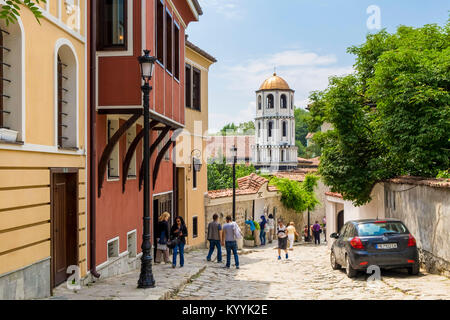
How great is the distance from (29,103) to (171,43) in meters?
7.04

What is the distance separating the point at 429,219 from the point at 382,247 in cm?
171

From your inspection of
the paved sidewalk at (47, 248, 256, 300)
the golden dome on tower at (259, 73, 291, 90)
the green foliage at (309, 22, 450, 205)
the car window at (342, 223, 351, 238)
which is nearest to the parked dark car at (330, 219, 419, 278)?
the car window at (342, 223, 351, 238)

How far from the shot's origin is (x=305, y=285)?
12.0 m

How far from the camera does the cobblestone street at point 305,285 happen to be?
991 centimetres

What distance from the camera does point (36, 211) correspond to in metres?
8.16

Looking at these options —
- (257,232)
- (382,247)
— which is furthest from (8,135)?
(257,232)

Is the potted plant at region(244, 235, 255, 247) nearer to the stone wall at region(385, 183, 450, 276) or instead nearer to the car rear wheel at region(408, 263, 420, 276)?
the stone wall at region(385, 183, 450, 276)

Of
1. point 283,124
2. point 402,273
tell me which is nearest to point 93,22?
point 402,273

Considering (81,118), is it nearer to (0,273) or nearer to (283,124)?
(0,273)

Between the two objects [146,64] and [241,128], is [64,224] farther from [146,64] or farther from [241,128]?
[241,128]

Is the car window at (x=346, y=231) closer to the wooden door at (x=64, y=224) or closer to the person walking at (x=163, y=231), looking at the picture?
the person walking at (x=163, y=231)

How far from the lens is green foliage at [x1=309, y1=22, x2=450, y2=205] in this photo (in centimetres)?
1474

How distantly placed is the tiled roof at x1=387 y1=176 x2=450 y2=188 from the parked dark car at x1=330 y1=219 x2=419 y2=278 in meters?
1.19
